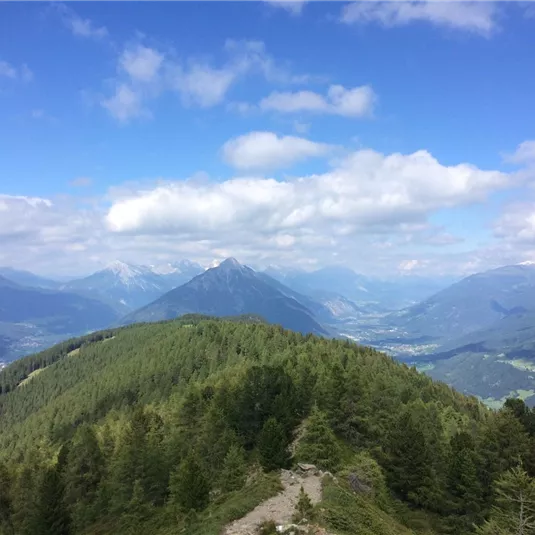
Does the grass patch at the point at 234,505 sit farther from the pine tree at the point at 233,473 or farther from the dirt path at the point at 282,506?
the pine tree at the point at 233,473

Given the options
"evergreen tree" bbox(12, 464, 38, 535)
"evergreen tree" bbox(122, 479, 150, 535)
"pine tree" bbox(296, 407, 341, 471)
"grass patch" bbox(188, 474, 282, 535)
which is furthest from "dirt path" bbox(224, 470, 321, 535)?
"evergreen tree" bbox(12, 464, 38, 535)

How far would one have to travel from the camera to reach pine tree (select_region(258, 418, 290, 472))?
170 feet

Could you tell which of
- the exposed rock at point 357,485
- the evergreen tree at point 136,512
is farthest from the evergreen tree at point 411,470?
the evergreen tree at point 136,512

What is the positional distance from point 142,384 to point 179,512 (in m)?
150

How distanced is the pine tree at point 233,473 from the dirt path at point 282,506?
6.04 meters

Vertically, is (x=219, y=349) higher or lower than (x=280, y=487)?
lower

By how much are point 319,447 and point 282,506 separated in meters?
15.0

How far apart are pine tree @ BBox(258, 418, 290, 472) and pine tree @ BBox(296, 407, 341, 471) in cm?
246

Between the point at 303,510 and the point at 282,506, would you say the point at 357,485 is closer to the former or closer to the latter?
the point at 282,506

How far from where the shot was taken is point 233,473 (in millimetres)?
51469

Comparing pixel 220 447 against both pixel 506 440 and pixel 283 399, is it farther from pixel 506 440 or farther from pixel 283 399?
pixel 506 440

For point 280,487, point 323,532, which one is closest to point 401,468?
point 280,487

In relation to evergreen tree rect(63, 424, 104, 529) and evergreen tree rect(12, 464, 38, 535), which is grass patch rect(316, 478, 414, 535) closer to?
evergreen tree rect(12, 464, 38, 535)

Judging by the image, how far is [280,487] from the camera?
144 feet
